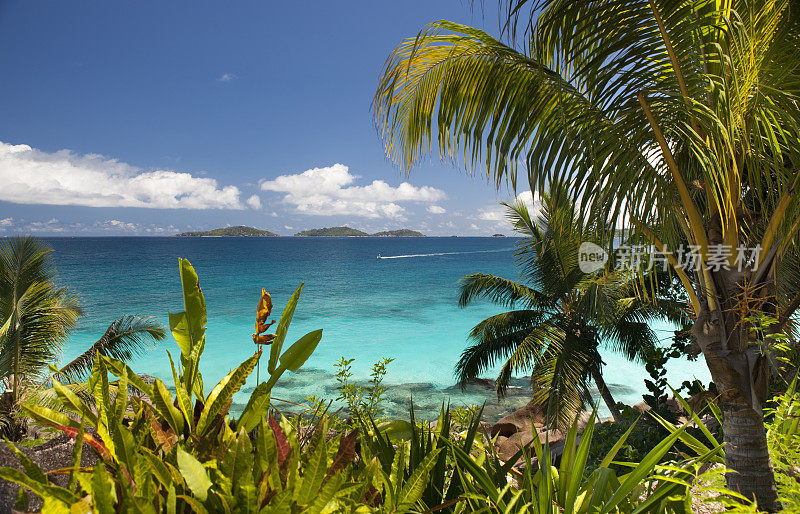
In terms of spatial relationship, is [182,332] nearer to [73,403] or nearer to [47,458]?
[73,403]

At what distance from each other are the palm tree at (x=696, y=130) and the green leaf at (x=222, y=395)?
221 cm

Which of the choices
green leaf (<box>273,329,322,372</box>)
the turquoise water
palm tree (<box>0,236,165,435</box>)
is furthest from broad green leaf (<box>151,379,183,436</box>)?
palm tree (<box>0,236,165,435</box>)

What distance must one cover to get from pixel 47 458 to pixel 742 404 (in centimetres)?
356

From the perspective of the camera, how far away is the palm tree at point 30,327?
21.1ft

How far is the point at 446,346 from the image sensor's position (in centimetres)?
2108

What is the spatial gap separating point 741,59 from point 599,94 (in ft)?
2.63

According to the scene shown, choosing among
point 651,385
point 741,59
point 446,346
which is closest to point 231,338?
point 446,346

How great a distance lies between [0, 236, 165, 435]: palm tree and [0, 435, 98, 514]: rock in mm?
6115

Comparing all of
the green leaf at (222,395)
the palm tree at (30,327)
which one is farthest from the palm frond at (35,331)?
the green leaf at (222,395)

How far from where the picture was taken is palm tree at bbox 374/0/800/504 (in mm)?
2363

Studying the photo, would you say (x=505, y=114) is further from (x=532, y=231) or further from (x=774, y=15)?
(x=532, y=231)

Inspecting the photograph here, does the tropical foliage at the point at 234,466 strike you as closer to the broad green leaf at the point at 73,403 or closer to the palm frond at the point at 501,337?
the broad green leaf at the point at 73,403

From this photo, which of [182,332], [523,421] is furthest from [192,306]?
[523,421]

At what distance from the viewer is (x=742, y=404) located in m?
2.70
